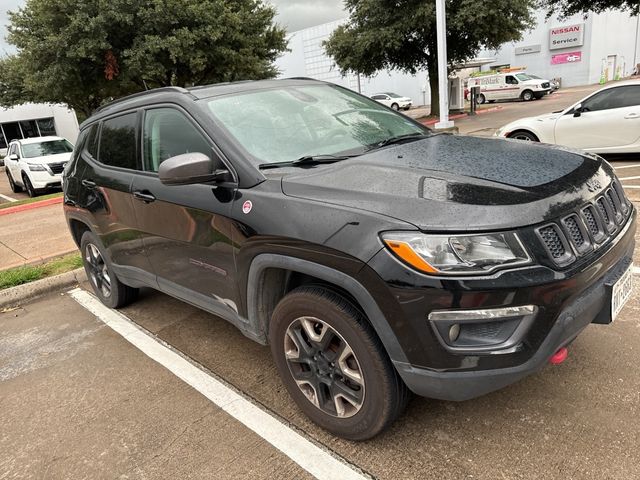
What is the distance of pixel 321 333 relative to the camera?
2354 millimetres

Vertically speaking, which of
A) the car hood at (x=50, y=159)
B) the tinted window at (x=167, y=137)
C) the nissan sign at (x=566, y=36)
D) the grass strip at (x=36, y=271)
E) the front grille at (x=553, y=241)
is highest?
the nissan sign at (x=566, y=36)

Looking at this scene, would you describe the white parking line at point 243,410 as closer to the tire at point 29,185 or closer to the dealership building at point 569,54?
the tire at point 29,185

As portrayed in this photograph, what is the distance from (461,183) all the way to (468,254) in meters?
0.38

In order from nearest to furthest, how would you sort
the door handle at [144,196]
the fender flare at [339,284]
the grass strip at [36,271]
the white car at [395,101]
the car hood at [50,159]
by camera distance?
the fender flare at [339,284] < the door handle at [144,196] < the grass strip at [36,271] < the car hood at [50,159] < the white car at [395,101]

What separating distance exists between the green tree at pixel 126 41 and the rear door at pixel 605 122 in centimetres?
1247

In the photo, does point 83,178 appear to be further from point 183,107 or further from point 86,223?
point 183,107

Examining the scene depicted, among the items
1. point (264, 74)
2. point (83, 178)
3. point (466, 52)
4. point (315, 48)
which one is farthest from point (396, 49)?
point (315, 48)

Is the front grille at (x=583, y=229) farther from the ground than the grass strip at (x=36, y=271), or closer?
farther from the ground

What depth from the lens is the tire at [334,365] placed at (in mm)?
2164

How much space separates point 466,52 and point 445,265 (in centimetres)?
2263

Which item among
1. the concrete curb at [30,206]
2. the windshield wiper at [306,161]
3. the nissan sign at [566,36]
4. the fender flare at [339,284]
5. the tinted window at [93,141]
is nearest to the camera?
the fender flare at [339,284]

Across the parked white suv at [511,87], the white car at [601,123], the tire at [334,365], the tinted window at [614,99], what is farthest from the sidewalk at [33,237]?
the parked white suv at [511,87]

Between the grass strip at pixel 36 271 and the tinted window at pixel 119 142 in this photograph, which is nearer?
the tinted window at pixel 119 142

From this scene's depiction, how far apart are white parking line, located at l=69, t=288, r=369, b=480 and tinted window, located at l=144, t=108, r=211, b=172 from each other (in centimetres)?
136
